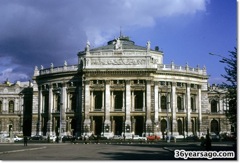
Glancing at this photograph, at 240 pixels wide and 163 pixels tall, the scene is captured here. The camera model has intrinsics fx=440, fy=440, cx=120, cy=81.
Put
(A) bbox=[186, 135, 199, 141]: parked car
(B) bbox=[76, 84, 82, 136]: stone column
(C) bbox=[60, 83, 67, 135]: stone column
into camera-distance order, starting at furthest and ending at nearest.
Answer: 1. (C) bbox=[60, 83, 67, 135]: stone column
2. (B) bbox=[76, 84, 82, 136]: stone column
3. (A) bbox=[186, 135, 199, 141]: parked car

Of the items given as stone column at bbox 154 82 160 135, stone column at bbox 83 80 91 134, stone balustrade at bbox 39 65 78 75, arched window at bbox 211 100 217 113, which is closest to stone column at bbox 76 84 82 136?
stone column at bbox 83 80 91 134

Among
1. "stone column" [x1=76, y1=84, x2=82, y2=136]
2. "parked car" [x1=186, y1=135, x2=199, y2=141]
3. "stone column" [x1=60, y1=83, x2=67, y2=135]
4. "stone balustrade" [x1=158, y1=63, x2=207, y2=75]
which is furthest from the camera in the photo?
"stone balustrade" [x1=158, y1=63, x2=207, y2=75]

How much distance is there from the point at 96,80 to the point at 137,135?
40.9 ft

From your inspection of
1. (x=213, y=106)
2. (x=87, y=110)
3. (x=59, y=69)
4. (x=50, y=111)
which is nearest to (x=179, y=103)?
(x=213, y=106)

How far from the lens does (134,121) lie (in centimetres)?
7962

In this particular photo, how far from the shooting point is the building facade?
7938cm

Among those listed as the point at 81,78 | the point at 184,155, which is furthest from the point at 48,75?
the point at 184,155

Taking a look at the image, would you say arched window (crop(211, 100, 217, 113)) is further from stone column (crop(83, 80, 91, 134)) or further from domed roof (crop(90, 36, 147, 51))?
stone column (crop(83, 80, 91, 134))

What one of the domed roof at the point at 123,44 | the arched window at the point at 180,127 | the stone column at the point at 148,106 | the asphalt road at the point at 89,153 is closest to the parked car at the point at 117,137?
the stone column at the point at 148,106

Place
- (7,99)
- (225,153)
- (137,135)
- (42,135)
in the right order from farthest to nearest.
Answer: (7,99), (42,135), (137,135), (225,153)

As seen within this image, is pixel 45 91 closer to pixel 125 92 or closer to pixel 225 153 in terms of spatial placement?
pixel 125 92

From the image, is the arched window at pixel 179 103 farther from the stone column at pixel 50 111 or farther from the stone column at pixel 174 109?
the stone column at pixel 50 111

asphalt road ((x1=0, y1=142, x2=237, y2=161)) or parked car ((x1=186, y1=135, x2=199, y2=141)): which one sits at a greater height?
asphalt road ((x1=0, y1=142, x2=237, y2=161))

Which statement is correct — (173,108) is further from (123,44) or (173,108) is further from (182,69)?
(123,44)
